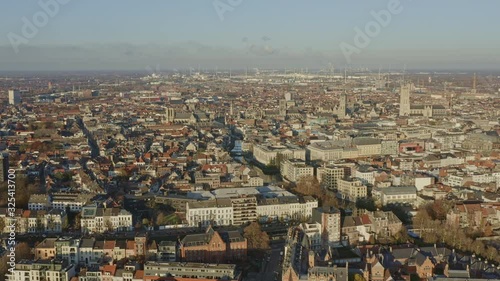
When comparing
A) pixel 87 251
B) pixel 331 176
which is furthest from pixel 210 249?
pixel 331 176

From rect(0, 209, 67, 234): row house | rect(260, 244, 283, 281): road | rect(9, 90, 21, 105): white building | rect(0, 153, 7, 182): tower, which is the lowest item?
rect(260, 244, 283, 281): road

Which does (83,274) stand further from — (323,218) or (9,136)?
(9,136)

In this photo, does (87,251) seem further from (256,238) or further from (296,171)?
(296,171)

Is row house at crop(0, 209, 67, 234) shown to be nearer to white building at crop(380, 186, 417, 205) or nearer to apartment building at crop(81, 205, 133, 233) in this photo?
apartment building at crop(81, 205, 133, 233)

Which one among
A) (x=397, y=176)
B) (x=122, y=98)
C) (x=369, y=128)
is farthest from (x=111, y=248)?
(x=122, y=98)

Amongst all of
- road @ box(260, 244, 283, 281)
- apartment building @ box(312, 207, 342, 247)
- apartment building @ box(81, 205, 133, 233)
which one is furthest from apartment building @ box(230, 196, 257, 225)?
apartment building @ box(81, 205, 133, 233)

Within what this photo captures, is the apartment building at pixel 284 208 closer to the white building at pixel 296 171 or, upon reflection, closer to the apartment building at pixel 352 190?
the apartment building at pixel 352 190

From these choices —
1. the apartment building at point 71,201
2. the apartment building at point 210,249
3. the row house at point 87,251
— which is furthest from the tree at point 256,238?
the apartment building at point 71,201

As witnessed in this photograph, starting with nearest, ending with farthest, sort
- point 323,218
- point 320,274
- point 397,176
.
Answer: point 320,274 < point 323,218 < point 397,176
